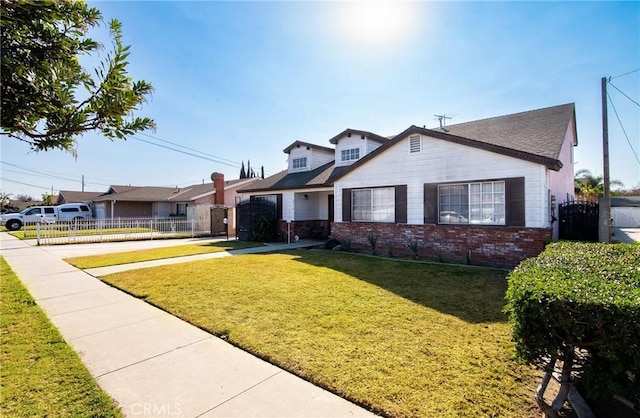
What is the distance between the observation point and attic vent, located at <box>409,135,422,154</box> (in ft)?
38.3

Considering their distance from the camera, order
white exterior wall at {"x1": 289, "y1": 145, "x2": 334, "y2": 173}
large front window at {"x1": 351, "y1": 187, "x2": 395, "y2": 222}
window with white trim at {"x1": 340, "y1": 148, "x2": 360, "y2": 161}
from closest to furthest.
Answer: large front window at {"x1": 351, "y1": 187, "x2": 395, "y2": 222}
window with white trim at {"x1": 340, "y1": 148, "x2": 360, "y2": 161}
white exterior wall at {"x1": 289, "y1": 145, "x2": 334, "y2": 173}

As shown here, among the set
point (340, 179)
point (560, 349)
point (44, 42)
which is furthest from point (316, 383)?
point (340, 179)

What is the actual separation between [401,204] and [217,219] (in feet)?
47.6

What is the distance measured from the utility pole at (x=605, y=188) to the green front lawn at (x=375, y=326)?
4.95 meters

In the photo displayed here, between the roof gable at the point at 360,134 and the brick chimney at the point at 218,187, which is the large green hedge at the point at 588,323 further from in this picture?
the brick chimney at the point at 218,187

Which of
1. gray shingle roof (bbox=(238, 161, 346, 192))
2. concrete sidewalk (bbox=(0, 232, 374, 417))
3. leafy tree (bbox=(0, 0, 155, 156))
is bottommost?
concrete sidewalk (bbox=(0, 232, 374, 417))

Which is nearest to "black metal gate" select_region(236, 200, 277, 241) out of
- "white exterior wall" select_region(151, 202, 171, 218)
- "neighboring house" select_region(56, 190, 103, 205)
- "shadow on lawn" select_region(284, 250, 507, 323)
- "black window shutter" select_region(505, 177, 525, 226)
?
"shadow on lawn" select_region(284, 250, 507, 323)

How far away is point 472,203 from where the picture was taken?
10.5 metres

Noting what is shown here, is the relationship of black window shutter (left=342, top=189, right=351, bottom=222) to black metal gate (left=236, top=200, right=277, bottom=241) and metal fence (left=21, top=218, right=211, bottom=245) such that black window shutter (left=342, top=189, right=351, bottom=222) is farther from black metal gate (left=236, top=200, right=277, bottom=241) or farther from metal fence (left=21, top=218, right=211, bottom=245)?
metal fence (left=21, top=218, right=211, bottom=245)

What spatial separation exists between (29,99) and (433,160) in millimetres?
11124

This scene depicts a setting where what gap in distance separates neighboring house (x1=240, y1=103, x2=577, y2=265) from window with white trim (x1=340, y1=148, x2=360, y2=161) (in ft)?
8.42

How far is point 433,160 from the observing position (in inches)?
445

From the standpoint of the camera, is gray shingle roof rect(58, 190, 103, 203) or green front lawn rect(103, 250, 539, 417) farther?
Answer: gray shingle roof rect(58, 190, 103, 203)

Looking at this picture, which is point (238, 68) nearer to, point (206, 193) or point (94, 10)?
point (94, 10)
